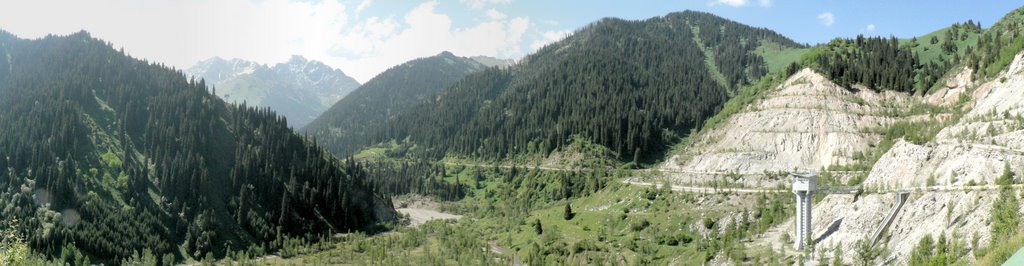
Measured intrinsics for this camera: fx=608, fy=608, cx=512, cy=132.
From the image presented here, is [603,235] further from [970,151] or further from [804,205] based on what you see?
[970,151]

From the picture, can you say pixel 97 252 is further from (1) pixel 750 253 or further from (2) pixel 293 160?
(1) pixel 750 253

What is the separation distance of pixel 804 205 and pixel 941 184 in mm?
14003

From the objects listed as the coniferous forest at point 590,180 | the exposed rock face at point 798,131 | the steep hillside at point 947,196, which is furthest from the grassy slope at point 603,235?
the exposed rock face at point 798,131

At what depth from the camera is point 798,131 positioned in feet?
429

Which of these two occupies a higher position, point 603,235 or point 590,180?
point 590,180

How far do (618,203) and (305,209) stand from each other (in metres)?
92.1

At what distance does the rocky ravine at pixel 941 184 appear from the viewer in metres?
56.0

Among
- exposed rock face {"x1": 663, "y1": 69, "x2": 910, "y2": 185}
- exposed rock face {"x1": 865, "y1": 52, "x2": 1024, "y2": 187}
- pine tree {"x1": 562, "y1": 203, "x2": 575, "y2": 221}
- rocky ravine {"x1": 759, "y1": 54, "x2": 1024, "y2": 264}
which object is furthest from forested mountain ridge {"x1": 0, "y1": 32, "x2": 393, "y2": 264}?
exposed rock face {"x1": 865, "y1": 52, "x2": 1024, "y2": 187}

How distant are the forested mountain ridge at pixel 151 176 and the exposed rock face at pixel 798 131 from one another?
102 meters

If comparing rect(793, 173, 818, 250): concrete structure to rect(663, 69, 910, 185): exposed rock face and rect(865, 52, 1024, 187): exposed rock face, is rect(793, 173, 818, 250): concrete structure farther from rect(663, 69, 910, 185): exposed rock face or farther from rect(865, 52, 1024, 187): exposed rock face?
rect(663, 69, 910, 185): exposed rock face

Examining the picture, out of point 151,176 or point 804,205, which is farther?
point 151,176

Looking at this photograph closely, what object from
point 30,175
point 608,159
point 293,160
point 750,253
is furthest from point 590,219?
point 30,175

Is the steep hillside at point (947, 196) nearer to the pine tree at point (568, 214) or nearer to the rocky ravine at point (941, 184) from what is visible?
the rocky ravine at point (941, 184)

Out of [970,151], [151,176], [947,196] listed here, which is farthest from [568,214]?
[151,176]
